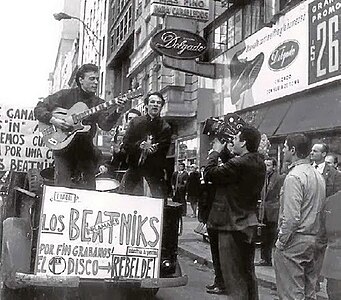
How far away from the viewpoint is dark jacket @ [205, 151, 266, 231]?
3.11 m

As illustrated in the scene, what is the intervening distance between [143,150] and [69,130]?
509 millimetres

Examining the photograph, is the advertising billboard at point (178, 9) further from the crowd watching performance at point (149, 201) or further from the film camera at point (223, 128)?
the film camera at point (223, 128)

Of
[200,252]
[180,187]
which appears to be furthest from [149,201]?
[200,252]

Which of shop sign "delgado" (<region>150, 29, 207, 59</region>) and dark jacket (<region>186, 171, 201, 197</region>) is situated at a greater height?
shop sign "delgado" (<region>150, 29, 207, 59</region>)

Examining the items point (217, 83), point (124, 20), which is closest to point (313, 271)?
point (217, 83)

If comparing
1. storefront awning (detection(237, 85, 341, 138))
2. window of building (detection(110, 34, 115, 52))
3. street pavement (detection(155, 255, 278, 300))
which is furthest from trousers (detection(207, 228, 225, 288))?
window of building (detection(110, 34, 115, 52))

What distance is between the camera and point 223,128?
314 centimetres

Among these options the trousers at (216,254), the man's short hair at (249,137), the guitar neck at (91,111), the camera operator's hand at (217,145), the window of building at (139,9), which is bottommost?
the trousers at (216,254)

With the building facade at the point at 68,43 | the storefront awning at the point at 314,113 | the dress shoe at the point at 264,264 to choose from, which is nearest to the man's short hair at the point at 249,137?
the storefront awning at the point at 314,113

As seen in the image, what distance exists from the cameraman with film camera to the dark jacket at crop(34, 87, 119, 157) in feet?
2.47

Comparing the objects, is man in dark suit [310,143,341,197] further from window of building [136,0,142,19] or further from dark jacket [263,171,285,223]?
window of building [136,0,142,19]

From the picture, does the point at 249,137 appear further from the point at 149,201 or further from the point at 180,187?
the point at 180,187

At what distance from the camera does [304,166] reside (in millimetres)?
3139

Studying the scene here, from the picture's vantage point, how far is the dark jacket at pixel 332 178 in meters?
3.90
